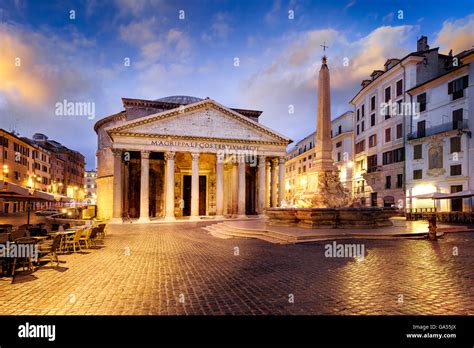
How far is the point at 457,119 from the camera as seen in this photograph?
27047mm

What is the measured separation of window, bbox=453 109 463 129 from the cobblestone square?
2126cm

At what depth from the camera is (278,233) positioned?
13516 mm

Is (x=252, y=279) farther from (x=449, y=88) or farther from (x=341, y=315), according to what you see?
(x=449, y=88)

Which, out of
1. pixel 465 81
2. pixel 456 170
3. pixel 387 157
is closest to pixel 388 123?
pixel 387 157

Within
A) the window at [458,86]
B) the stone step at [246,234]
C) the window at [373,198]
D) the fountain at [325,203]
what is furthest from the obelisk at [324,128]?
the window at [373,198]

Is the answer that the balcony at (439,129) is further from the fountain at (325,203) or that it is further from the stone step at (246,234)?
the stone step at (246,234)

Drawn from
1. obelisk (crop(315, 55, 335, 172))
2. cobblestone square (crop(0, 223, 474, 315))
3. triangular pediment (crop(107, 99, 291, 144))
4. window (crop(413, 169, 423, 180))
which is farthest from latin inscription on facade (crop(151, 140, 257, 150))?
cobblestone square (crop(0, 223, 474, 315))

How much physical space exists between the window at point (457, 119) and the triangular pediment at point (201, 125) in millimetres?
15908

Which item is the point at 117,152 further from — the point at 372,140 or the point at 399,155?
the point at 372,140

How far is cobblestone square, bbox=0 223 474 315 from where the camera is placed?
502cm

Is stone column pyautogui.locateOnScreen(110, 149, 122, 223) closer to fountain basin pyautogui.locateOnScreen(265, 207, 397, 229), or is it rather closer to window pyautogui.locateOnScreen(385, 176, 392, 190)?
fountain basin pyautogui.locateOnScreen(265, 207, 397, 229)

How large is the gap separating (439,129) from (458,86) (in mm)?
3999
